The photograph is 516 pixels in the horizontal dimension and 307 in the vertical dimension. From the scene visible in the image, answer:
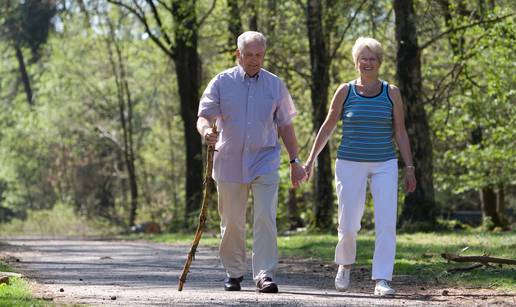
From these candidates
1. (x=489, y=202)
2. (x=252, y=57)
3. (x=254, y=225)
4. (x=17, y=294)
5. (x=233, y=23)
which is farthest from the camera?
(x=489, y=202)

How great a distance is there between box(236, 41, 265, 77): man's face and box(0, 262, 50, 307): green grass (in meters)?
2.68

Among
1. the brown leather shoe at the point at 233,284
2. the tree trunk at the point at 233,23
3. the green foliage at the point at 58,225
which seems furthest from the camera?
the green foliage at the point at 58,225

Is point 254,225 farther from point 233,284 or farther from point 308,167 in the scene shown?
point 308,167

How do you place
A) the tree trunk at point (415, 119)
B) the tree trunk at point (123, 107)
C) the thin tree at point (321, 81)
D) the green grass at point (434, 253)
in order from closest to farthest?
1. the green grass at point (434, 253)
2. the tree trunk at point (415, 119)
3. the thin tree at point (321, 81)
4. the tree trunk at point (123, 107)

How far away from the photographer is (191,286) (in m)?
10.7

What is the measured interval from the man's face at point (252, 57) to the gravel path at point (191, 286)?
1.94 metres

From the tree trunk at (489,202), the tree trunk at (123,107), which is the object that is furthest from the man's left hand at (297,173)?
the tree trunk at (123,107)

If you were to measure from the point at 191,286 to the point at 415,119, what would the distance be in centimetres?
1080

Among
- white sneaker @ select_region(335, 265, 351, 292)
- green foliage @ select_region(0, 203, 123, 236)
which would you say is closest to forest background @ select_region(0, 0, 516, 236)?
green foliage @ select_region(0, 203, 123, 236)

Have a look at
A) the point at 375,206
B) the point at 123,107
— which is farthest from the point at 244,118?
the point at 123,107

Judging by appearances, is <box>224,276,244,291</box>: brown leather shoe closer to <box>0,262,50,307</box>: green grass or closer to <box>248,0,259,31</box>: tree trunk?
<box>0,262,50,307</box>: green grass

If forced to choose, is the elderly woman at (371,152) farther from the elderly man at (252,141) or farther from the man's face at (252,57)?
the man's face at (252,57)

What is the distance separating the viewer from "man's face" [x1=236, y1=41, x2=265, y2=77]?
9523 millimetres

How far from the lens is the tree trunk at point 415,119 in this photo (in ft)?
67.6
